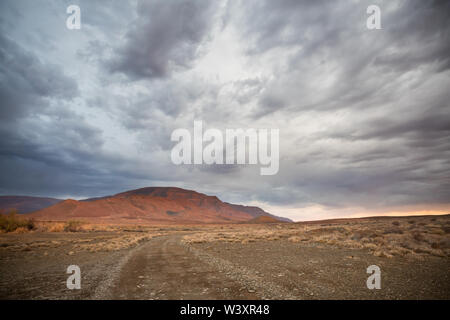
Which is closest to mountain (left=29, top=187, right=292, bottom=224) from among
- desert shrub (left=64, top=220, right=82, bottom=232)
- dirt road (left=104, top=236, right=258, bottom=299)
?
desert shrub (left=64, top=220, right=82, bottom=232)

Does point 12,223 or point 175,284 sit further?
point 12,223

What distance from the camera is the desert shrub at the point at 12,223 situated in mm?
37875

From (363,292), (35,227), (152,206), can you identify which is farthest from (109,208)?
(363,292)

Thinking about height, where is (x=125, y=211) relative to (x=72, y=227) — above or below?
below

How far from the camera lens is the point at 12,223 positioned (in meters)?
38.8

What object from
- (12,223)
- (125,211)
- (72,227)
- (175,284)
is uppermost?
(175,284)

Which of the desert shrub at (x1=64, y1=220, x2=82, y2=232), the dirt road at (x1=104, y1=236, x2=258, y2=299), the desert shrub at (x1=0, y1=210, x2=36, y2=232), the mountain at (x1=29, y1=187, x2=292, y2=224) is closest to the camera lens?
the dirt road at (x1=104, y1=236, x2=258, y2=299)

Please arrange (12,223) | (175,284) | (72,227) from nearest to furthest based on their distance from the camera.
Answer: (175,284), (12,223), (72,227)

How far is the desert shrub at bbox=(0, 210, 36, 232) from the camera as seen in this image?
3788 centimetres

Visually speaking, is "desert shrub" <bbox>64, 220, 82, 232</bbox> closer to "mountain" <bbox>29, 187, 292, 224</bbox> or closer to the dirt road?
"mountain" <bbox>29, 187, 292, 224</bbox>

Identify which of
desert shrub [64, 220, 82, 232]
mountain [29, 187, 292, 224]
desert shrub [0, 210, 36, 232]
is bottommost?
mountain [29, 187, 292, 224]

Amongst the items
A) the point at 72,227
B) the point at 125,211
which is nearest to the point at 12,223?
the point at 72,227

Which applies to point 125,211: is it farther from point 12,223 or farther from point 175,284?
point 175,284
